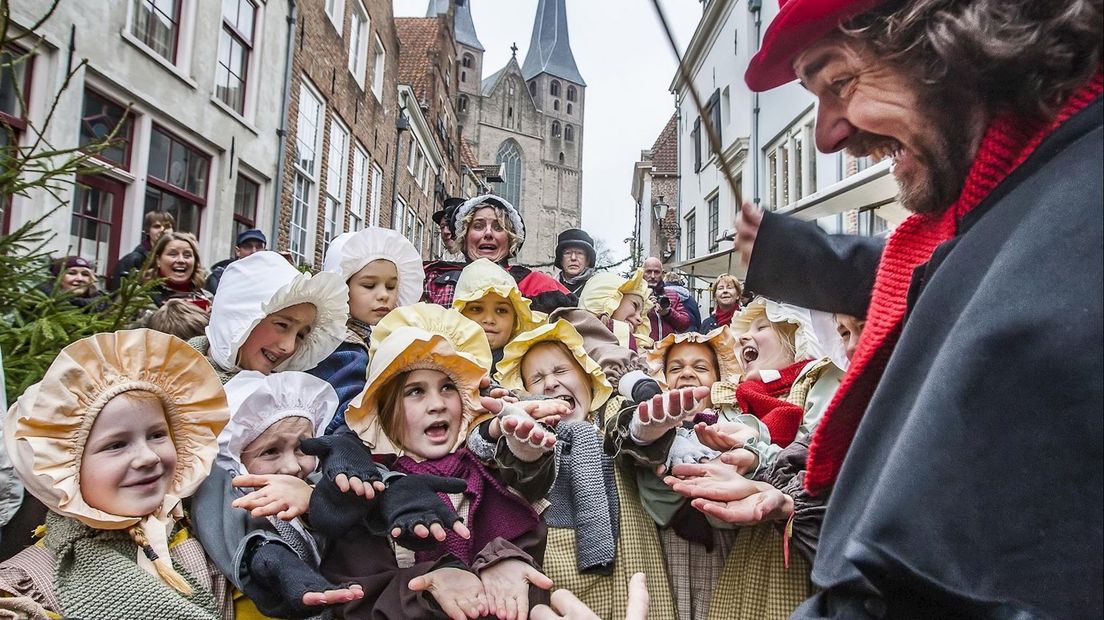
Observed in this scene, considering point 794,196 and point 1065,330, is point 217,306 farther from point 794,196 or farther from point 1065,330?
point 794,196

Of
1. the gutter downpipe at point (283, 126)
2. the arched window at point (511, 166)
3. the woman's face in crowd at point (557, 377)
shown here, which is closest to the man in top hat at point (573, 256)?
the woman's face in crowd at point (557, 377)

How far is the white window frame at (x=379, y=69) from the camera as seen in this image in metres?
15.2

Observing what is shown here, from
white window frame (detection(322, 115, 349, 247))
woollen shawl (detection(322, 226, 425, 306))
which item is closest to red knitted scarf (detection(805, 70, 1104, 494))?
woollen shawl (detection(322, 226, 425, 306))

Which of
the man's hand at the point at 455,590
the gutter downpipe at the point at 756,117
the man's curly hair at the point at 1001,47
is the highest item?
the gutter downpipe at the point at 756,117

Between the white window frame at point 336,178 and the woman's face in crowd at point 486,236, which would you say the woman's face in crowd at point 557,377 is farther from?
the white window frame at point 336,178

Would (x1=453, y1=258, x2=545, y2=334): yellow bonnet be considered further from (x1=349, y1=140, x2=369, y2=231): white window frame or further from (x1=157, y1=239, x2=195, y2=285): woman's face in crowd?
(x1=349, y1=140, x2=369, y2=231): white window frame

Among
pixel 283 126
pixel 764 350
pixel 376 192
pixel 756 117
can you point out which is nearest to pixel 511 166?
pixel 376 192

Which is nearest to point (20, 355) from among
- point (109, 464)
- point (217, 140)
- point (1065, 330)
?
point (109, 464)

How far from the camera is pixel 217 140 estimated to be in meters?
8.47

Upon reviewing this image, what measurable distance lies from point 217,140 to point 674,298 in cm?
622

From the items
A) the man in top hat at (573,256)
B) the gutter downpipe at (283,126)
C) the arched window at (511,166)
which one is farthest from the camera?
Answer: the arched window at (511,166)

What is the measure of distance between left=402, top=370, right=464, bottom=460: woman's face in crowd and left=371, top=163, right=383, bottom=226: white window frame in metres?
14.3

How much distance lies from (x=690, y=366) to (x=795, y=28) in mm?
2665

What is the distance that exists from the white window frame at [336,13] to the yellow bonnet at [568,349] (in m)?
11.2
